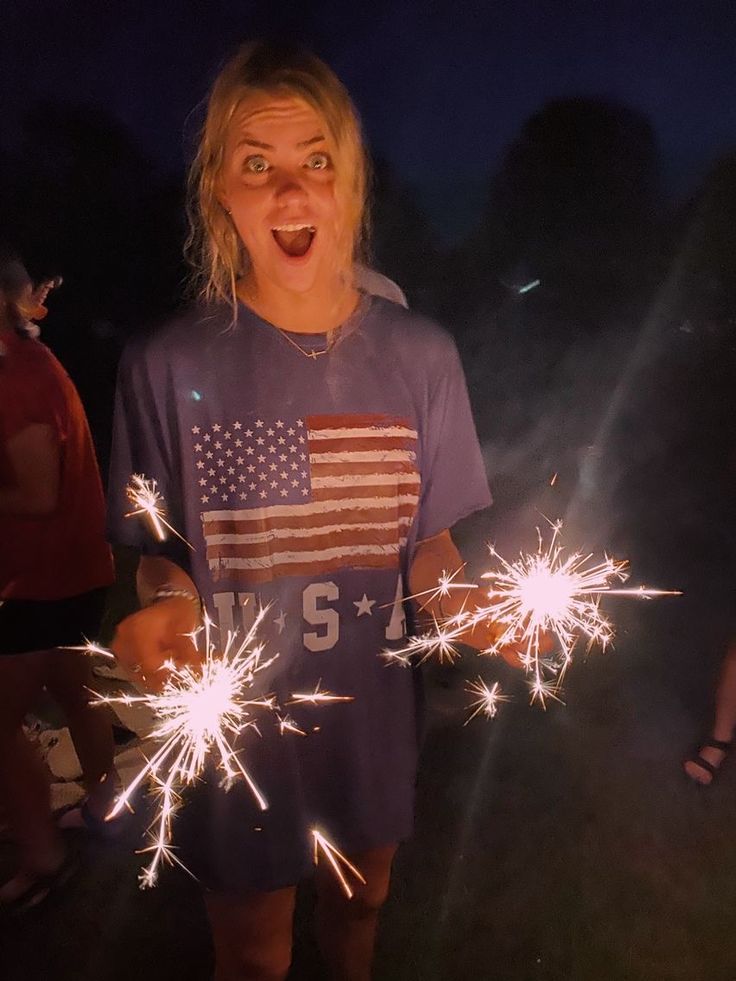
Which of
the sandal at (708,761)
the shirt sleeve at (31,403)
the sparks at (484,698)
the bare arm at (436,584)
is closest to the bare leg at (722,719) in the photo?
the sandal at (708,761)

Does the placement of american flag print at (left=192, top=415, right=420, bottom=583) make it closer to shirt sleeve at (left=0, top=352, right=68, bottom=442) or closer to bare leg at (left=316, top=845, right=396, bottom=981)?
shirt sleeve at (left=0, top=352, right=68, bottom=442)

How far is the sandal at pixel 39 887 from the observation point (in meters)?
1.81

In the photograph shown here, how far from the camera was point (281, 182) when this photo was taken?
1.13 meters

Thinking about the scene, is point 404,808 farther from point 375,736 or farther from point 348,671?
point 348,671

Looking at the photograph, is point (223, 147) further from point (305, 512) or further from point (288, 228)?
point (305, 512)

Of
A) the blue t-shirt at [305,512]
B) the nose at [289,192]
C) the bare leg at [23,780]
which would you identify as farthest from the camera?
the bare leg at [23,780]

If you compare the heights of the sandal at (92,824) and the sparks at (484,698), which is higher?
the sparks at (484,698)

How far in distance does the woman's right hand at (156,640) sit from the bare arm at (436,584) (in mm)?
437

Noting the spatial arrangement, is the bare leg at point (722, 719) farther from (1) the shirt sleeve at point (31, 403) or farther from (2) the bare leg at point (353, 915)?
(1) the shirt sleeve at point (31, 403)

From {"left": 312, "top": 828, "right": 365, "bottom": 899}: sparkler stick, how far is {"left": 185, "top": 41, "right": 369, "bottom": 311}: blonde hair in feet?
3.39

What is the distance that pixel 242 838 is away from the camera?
53.4 inches

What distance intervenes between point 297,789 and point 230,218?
105 centimetres

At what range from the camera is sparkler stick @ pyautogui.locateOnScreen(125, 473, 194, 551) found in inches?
49.0

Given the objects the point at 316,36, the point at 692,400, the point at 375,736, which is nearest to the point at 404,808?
the point at 375,736
